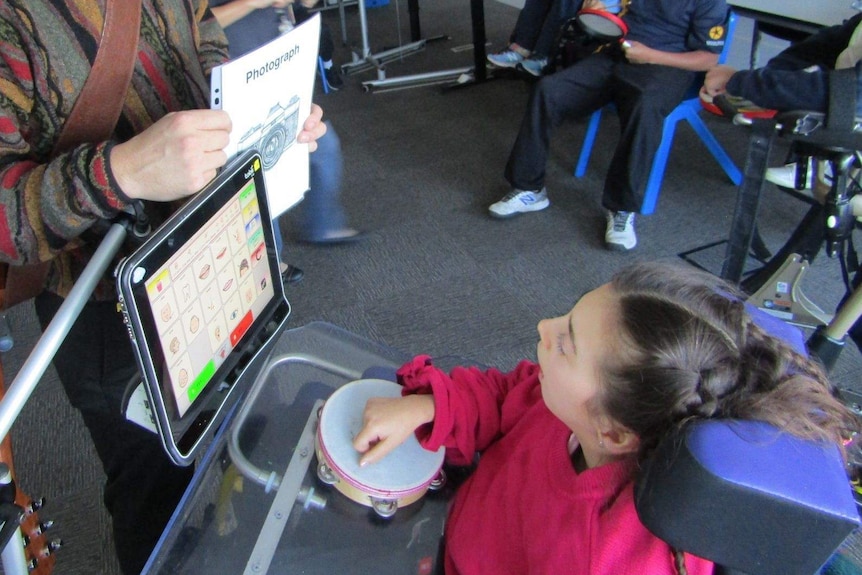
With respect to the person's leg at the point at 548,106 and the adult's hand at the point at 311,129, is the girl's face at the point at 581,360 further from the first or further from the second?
the person's leg at the point at 548,106

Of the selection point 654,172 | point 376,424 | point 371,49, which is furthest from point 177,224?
point 371,49

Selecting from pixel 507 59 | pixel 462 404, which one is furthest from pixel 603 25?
pixel 462 404

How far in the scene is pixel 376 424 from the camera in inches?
32.8

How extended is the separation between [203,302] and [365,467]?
290 millimetres

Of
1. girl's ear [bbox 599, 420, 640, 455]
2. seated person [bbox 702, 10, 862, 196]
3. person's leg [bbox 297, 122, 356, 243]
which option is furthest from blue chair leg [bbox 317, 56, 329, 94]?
girl's ear [bbox 599, 420, 640, 455]

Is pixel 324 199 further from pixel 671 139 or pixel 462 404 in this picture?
pixel 462 404

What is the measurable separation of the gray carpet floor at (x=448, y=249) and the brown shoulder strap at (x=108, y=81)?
1021 millimetres

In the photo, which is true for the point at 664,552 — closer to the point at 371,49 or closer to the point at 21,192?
the point at 21,192

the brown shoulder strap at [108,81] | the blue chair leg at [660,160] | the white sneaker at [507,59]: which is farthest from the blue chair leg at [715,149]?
the brown shoulder strap at [108,81]

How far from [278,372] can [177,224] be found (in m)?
0.41

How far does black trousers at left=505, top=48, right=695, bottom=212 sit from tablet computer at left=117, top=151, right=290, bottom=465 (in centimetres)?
170

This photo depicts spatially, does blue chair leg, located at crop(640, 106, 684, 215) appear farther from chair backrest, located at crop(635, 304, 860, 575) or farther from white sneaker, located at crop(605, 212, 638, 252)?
chair backrest, located at crop(635, 304, 860, 575)

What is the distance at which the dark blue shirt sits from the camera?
233cm

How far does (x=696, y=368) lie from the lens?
0.64 metres
